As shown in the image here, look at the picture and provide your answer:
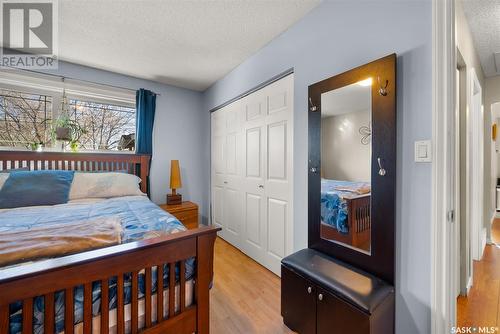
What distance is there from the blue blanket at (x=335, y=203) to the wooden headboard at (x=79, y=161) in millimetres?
2353

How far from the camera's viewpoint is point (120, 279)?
0.93 meters

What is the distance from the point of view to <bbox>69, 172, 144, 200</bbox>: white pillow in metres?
2.29

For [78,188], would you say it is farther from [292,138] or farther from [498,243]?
[498,243]

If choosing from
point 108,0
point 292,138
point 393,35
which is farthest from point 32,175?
point 393,35

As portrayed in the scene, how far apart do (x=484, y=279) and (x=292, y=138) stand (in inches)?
87.5

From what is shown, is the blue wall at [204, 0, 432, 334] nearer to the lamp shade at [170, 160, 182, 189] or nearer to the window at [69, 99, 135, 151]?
the lamp shade at [170, 160, 182, 189]

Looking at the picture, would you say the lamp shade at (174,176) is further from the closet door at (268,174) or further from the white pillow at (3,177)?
the white pillow at (3,177)

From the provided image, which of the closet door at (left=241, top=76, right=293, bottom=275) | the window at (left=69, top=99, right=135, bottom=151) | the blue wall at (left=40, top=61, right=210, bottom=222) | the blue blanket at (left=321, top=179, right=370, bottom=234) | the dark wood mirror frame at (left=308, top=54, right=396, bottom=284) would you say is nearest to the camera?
the dark wood mirror frame at (left=308, top=54, right=396, bottom=284)

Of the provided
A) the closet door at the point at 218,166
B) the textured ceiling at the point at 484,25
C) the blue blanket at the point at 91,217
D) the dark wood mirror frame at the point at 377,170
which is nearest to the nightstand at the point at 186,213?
the closet door at the point at 218,166

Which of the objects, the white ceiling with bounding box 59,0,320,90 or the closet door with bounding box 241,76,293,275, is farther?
the closet door with bounding box 241,76,293,275

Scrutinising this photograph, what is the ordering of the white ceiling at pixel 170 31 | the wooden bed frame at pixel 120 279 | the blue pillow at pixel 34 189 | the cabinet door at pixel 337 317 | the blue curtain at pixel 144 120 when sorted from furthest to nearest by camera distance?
the blue curtain at pixel 144 120, the blue pillow at pixel 34 189, the white ceiling at pixel 170 31, the cabinet door at pixel 337 317, the wooden bed frame at pixel 120 279

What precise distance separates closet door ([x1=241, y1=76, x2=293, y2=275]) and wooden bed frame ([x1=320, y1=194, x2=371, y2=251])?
589 mm

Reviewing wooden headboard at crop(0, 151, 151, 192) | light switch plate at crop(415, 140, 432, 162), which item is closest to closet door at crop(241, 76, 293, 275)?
light switch plate at crop(415, 140, 432, 162)

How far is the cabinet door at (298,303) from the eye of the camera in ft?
4.34
